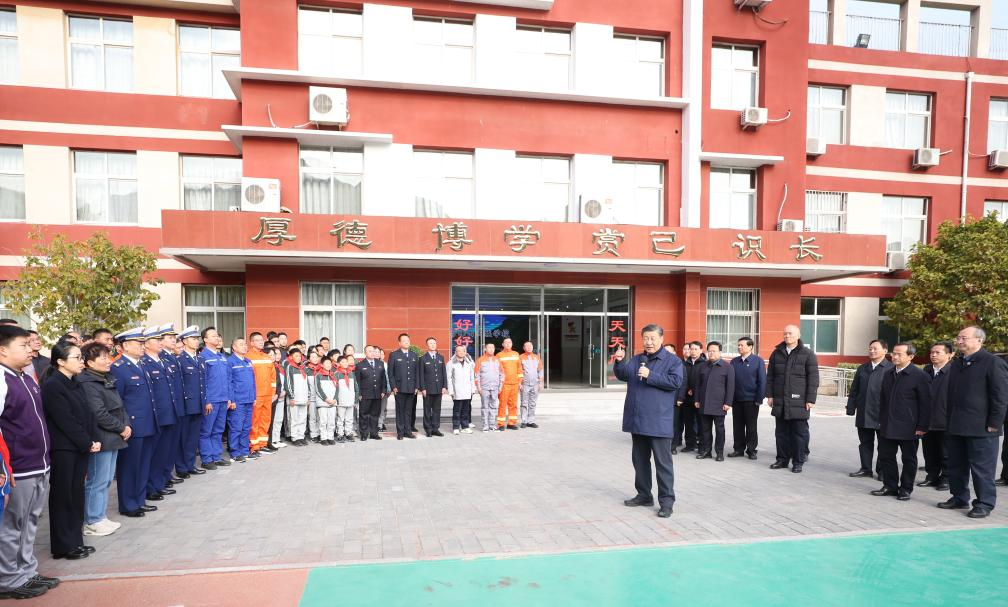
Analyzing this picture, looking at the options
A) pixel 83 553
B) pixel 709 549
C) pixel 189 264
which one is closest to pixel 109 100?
Answer: pixel 189 264

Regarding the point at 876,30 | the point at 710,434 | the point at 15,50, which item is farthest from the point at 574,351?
the point at 15,50

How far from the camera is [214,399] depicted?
6.73 metres

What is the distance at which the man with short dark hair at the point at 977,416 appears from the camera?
5004 millimetres

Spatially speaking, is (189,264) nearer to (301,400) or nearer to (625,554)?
(301,400)

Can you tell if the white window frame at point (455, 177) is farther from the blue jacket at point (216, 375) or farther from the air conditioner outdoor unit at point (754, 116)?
the air conditioner outdoor unit at point (754, 116)

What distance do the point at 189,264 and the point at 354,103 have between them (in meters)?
5.60

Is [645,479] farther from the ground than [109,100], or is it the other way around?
[109,100]

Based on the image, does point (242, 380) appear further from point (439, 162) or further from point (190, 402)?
point (439, 162)

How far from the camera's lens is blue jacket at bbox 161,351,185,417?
5.75 m

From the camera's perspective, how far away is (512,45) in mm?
13320

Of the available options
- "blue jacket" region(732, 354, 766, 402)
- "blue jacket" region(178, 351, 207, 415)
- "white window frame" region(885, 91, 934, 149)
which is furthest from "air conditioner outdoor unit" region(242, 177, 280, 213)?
"white window frame" region(885, 91, 934, 149)

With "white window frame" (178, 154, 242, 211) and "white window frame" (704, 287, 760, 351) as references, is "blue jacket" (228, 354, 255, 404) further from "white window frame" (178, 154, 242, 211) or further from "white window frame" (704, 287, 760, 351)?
"white window frame" (704, 287, 760, 351)

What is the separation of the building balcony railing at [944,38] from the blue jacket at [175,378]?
72.3 ft

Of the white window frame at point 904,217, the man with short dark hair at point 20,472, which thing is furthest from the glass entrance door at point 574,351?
the man with short dark hair at point 20,472
